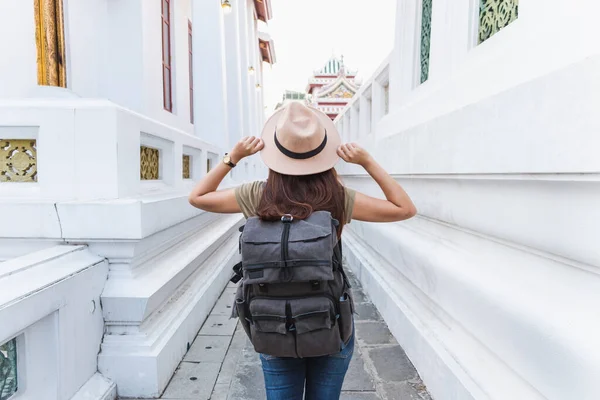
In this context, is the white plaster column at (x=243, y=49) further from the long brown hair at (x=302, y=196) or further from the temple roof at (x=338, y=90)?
the temple roof at (x=338, y=90)

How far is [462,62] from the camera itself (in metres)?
2.32

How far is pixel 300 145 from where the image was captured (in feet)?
4.46

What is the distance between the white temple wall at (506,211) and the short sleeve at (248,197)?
1034 millimetres

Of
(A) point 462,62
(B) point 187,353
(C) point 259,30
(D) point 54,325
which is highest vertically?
(C) point 259,30

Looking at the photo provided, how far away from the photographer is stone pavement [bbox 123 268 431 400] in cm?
219

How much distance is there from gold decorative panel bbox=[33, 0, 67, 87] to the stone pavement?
238 cm

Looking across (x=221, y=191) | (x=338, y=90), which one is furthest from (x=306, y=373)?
(x=338, y=90)

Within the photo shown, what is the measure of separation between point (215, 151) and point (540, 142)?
4828mm

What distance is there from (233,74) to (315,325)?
1000 cm

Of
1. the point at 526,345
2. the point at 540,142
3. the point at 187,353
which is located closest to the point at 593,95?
the point at 540,142

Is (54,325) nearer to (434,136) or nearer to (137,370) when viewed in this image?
(137,370)

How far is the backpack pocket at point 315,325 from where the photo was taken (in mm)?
1255

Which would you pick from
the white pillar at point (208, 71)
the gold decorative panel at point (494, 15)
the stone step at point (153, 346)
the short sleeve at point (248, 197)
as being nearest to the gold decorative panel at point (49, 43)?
the stone step at point (153, 346)

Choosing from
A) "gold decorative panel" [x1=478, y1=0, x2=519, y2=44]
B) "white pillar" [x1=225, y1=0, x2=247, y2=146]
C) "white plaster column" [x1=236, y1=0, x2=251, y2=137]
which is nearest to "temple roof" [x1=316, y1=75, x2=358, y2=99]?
"white plaster column" [x1=236, y1=0, x2=251, y2=137]
